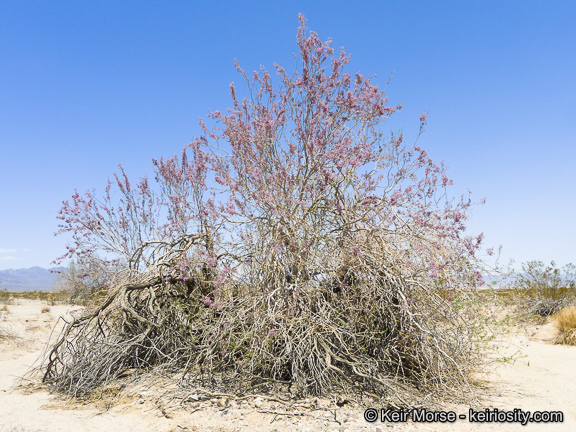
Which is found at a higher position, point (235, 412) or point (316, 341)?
point (316, 341)

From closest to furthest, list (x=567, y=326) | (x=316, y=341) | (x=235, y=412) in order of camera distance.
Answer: (x=235, y=412) < (x=316, y=341) < (x=567, y=326)

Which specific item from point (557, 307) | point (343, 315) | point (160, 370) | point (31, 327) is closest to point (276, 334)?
point (343, 315)

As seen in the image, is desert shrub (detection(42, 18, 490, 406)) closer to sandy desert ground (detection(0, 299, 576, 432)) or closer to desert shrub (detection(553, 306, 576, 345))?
sandy desert ground (detection(0, 299, 576, 432))

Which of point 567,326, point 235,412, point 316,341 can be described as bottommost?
point 235,412

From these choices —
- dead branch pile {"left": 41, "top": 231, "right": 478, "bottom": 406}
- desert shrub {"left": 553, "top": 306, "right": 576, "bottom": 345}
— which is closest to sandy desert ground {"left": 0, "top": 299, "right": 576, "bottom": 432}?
dead branch pile {"left": 41, "top": 231, "right": 478, "bottom": 406}

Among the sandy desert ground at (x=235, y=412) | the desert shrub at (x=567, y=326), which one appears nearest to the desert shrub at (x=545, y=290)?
the desert shrub at (x=567, y=326)

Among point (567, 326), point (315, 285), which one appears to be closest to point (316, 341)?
point (315, 285)

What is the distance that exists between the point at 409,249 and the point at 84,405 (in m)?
4.44

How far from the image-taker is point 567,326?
9891 millimetres

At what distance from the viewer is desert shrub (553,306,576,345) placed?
31.5 ft

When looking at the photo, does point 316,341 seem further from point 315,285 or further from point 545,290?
point 545,290

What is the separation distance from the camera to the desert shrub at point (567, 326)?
9602mm

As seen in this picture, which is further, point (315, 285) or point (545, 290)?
point (545, 290)

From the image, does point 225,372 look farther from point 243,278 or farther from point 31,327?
point 31,327
